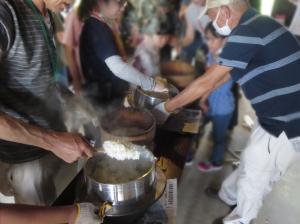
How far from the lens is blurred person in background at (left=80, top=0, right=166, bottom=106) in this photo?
2338 mm

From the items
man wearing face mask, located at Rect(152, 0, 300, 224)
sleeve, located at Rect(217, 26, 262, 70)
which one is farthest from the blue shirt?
sleeve, located at Rect(217, 26, 262, 70)

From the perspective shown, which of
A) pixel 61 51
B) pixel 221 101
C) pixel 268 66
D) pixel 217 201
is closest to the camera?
pixel 268 66

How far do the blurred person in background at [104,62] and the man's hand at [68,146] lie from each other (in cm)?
93

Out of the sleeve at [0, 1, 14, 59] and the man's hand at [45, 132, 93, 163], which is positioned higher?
the sleeve at [0, 1, 14, 59]

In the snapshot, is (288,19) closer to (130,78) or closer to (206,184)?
(206,184)

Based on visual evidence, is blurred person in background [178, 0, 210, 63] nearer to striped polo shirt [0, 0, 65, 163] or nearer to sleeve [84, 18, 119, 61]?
sleeve [84, 18, 119, 61]

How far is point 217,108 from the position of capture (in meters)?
3.54

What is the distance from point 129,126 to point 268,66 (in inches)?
41.4

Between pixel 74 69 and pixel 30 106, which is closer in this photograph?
pixel 30 106

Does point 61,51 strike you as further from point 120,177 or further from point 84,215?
point 84,215

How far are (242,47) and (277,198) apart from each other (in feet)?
6.25

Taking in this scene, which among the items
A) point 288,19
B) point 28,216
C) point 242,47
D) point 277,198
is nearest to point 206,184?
point 277,198

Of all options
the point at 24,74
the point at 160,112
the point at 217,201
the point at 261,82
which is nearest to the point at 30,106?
Answer: the point at 24,74

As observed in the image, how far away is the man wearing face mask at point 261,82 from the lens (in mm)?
2109
